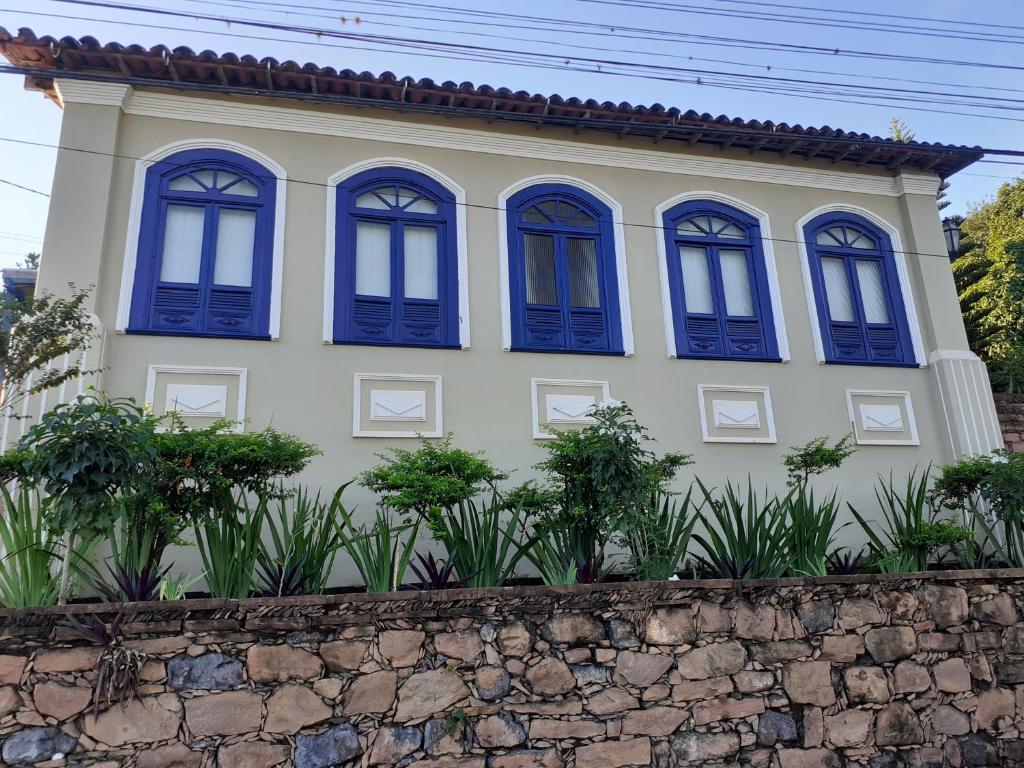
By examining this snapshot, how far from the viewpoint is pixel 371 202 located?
8.42 metres

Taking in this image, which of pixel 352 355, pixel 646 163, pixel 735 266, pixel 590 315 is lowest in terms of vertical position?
pixel 352 355

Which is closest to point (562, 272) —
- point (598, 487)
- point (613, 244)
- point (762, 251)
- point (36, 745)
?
point (613, 244)

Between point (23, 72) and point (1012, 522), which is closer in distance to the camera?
point (23, 72)

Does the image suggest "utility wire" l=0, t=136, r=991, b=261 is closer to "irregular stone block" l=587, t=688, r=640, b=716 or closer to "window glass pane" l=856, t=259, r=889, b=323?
"window glass pane" l=856, t=259, r=889, b=323

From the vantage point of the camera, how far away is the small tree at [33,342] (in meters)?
5.86

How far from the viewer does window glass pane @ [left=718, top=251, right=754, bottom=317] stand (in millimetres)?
9055

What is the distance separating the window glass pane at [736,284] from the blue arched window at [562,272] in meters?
1.49

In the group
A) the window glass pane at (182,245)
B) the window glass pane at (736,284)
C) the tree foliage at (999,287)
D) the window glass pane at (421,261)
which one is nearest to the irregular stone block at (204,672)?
the window glass pane at (182,245)

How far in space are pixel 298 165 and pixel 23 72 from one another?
2766 mm

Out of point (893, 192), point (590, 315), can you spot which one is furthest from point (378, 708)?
point (893, 192)

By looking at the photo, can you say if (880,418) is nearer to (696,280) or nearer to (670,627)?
(696,280)

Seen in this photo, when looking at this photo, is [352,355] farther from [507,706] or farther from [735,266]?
[735,266]

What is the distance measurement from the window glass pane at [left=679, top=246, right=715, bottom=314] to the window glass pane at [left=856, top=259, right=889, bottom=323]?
2073 millimetres

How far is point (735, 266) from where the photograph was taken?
9.27 metres
